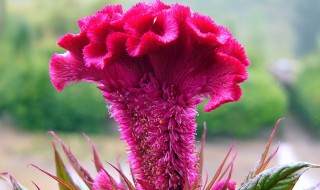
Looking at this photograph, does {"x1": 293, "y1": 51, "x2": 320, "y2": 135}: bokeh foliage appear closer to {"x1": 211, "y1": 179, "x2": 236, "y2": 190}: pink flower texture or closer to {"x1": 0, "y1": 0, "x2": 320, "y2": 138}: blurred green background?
{"x1": 0, "y1": 0, "x2": 320, "y2": 138}: blurred green background

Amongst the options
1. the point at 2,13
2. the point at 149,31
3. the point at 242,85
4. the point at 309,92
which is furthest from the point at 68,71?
the point at 2,13

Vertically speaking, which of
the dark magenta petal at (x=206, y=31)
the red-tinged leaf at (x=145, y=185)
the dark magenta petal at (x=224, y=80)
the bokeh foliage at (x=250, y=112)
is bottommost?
the red-tinged leaf at (x=145, y=185)

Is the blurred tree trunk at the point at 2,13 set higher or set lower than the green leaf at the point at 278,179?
higher

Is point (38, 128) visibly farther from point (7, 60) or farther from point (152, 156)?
point (152, 156)

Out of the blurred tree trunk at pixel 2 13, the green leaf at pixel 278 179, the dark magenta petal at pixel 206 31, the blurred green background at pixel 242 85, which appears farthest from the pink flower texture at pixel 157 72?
the blurred tree trunk at pixel 2 13

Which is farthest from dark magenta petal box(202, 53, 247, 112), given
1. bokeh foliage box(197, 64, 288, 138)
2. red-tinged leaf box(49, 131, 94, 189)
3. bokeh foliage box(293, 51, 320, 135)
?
bokeh foliage box(293, 51, 320, 135)

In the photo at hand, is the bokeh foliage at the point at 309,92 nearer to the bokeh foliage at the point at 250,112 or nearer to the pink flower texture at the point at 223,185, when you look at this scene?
the bokeh foliage at the point at 250,112

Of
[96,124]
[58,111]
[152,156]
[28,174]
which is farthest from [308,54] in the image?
[152,156]
